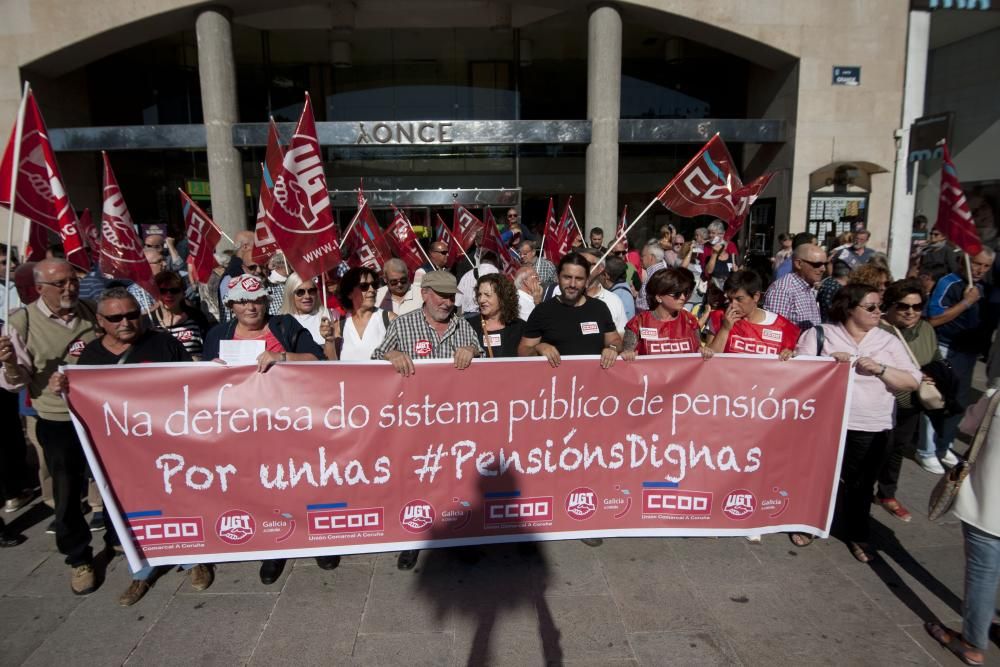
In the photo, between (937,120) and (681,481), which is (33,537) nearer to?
(681,481)

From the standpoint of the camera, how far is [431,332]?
3.87 metres

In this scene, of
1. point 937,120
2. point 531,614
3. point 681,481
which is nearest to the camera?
point 531,614

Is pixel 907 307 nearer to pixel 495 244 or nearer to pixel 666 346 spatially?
pixel 666 346

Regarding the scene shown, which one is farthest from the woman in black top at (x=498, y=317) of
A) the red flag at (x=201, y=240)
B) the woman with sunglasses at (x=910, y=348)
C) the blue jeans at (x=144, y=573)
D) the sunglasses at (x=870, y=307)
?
the red flag at (x=201, y=240)

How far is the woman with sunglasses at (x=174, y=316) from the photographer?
15.0ft

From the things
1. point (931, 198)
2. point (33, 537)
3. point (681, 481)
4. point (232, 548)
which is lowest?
point (33, 537)

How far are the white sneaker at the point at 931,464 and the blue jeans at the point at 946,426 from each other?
0.12 ft

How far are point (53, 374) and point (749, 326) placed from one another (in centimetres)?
449

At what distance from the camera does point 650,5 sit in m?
14.2

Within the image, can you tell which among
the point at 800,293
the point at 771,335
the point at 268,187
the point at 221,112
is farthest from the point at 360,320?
the point at 221,112

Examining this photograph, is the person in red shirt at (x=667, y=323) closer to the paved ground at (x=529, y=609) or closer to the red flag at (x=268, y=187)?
the paved ground at (x=529, y=609)

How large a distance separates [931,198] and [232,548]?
23270mm

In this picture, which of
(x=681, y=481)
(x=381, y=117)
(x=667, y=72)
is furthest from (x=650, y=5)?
(x=681, y=481)

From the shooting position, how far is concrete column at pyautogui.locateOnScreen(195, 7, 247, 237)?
14.1 meters
